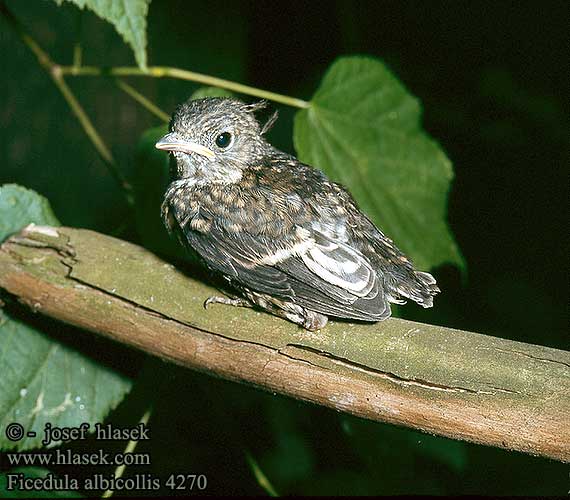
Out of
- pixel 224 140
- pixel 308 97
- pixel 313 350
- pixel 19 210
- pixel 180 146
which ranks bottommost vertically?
pixel 313 350

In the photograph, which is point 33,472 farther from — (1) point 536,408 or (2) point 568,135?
(2) point 568,135

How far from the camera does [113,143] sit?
3.29 metres

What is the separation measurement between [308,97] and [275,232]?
1672mm

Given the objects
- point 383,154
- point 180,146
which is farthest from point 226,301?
point 383,154

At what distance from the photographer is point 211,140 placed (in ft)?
6.63

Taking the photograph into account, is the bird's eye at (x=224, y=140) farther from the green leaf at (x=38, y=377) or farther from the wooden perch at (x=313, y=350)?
the green leaf at (x=38, y=377)

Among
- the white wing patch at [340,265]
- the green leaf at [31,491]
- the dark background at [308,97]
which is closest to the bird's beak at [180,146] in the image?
the white wing patch at [340,265]

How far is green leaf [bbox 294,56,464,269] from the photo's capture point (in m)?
2.15

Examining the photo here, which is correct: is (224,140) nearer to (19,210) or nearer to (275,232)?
(275,232)

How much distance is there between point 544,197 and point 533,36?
760 millimetres

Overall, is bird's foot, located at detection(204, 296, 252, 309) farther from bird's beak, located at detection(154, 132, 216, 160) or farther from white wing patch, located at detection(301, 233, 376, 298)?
bird's beak, located at detection(154, 132, 216, 160)

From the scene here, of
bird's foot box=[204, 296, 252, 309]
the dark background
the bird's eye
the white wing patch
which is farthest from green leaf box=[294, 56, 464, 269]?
the dark background

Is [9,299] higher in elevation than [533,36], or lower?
lower

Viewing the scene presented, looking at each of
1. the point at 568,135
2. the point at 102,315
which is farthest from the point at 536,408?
the point at 568,135
